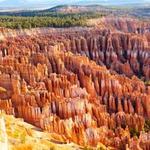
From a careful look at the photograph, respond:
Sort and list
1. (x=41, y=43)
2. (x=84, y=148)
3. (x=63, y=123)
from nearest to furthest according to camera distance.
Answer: (x=84, y=148) < (x=63, y=123) < (x=41, y=43)

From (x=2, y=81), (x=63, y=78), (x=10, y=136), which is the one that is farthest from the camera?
(x=63, y=78)

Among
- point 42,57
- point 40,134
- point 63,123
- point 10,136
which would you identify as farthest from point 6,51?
point 10,136

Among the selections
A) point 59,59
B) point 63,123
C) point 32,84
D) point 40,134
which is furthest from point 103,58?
point 40,134

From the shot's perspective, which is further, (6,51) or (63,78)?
(6,51)

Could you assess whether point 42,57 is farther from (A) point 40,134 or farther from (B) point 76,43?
(A) point 40,134

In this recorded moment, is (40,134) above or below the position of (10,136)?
below

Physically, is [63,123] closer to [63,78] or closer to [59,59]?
[63,78]
